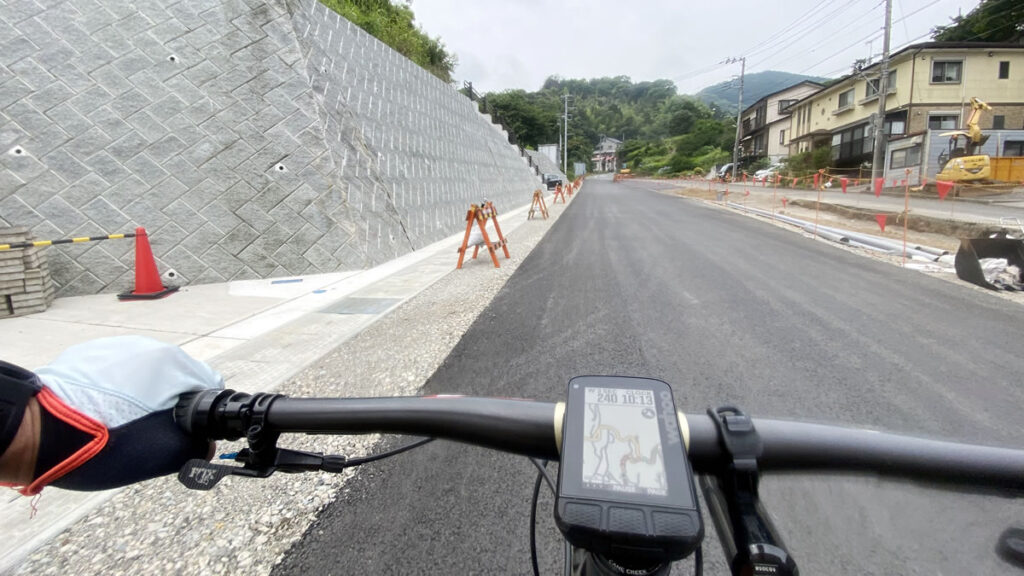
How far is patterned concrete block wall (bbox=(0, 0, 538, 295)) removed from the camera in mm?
7191

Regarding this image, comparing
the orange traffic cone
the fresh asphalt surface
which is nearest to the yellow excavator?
the fresh asphalt surface

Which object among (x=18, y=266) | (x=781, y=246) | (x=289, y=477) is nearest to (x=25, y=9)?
(x=18, y=266)

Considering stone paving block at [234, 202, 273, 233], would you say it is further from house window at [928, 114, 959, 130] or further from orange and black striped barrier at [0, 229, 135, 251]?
house window at [928, 114, 959, 130]

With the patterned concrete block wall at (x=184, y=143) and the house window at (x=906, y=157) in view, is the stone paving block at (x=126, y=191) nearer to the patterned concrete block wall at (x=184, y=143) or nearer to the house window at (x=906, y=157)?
the patterned concrete block wall at (x=184, y=143)

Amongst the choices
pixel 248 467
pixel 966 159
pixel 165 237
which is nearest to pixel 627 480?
pixel 248 467

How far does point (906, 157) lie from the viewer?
2903cm

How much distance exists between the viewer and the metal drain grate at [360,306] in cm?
630

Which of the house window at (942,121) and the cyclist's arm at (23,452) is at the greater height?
the house window at (942,121)

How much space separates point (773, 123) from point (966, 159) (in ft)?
118

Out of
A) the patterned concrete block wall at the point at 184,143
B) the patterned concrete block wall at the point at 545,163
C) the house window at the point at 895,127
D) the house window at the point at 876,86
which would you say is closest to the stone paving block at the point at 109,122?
the patterned concrete block wall at the point at 184,143

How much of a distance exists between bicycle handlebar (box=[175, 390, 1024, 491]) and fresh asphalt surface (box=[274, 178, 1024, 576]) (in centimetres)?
6

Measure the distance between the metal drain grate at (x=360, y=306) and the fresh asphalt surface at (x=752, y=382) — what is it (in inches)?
54.8

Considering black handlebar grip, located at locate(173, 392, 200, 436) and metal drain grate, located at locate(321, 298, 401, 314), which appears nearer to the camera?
black handlebar grip, located at locate(173, 392, 200, 436)

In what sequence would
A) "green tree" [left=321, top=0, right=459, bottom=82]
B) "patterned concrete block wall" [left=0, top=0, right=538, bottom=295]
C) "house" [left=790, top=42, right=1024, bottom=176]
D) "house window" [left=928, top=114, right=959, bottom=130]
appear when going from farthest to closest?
"house window" [left=928, top=114, right=959, bottom=130], "house" [left=790, top=42, right=1024, bottom=176], "green tree" [left=321, top=0, right=459, bottom=82], "patterned concrete block wall" [left=0, top=0, right=538, bottom=295]
